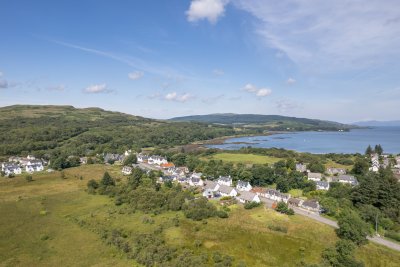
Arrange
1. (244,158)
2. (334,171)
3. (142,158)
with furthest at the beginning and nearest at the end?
(142,158)
(244,158)
(334,171)

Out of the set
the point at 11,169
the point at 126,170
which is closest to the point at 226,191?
the point at 126,170

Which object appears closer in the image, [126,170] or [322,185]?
[322,185]

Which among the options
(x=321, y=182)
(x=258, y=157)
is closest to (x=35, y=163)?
(x=258, y=157)

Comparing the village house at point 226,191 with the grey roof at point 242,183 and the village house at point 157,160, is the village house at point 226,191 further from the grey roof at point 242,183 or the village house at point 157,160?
the village house at point 157,160

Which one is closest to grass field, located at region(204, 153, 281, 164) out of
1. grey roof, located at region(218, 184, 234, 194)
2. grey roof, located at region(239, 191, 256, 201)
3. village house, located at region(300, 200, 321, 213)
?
grey roof, located at region(218, 184, 234, 194)

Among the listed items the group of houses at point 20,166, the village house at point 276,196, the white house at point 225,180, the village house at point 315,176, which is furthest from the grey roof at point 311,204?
the group of houses at point 20,166

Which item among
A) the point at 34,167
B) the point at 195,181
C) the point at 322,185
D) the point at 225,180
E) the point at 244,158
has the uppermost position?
the point at 322,185

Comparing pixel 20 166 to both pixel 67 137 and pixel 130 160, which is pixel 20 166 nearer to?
pixel 130 160
